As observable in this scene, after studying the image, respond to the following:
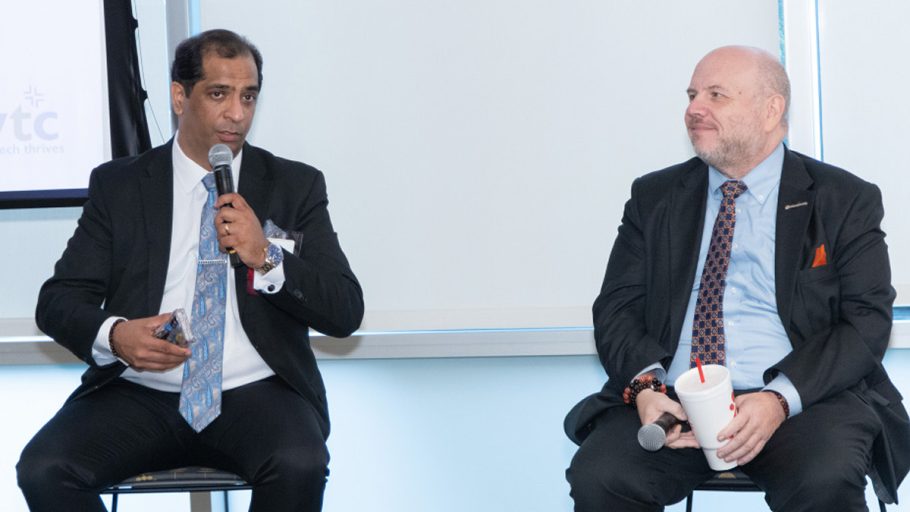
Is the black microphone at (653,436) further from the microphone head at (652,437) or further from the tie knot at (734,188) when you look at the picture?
the tie knot at (734,188)

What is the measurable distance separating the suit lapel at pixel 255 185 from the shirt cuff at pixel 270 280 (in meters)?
0.19

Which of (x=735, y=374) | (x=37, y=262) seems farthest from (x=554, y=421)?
(x=37, y=262)

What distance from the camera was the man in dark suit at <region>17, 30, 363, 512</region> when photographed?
2.52m

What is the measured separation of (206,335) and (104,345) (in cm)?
25

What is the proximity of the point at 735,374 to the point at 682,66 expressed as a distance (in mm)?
1096

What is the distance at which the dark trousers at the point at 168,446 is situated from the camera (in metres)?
2.48

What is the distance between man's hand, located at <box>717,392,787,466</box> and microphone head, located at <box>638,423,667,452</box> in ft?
0.40

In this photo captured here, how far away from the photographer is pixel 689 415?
2.32 meters

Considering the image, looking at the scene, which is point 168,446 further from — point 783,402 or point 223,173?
point 783,402

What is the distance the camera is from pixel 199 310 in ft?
9.03

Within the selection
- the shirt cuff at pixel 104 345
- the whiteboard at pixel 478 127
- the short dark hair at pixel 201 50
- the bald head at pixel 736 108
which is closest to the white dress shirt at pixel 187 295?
the shirt cuff at pixel 104 345

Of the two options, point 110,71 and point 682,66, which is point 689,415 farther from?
point 110,71

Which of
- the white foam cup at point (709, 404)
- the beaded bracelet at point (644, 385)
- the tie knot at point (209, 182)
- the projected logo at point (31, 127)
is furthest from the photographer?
the projected logo at point (31, 127)

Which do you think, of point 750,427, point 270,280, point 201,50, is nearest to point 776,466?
point 750,427
